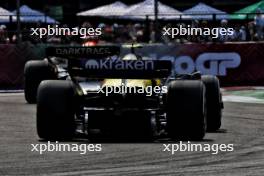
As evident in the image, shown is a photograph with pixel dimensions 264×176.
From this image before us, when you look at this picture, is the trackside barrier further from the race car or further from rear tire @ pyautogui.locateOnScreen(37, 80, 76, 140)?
rear tire @ pyautogui.locateOnScreen(37, 80, 76, 140)

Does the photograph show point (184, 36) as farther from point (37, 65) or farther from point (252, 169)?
point (252, 169)

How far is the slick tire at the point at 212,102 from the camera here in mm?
11906

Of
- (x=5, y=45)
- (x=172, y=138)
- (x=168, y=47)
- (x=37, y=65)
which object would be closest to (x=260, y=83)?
(x=168, y=47)

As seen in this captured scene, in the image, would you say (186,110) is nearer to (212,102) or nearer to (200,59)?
(212,102)

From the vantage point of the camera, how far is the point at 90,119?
10648mm

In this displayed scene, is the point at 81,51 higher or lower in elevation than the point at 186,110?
higher

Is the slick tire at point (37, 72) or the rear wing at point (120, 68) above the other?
the rear wing at point (120, 68)

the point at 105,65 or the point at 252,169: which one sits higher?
the point at 105,65

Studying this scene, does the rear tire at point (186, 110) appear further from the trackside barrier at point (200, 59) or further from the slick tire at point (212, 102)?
the trackside barrier at point (200, 59)

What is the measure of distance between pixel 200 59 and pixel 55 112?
12.2 metres

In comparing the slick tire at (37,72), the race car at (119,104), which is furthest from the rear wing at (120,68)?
the slick tire at (37,72)

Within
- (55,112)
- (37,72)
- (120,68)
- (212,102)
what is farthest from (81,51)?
(37,72)

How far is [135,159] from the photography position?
29.6 ft

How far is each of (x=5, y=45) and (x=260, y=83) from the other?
21.8 ft
